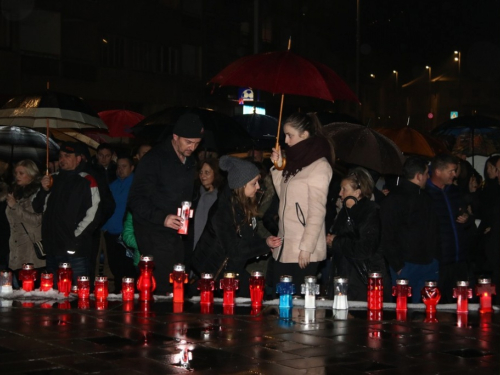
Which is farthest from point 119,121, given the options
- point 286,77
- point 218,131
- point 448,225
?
point 448,225

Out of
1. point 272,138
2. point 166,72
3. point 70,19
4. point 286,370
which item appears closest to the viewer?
point 286,370

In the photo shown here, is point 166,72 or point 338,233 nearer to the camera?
point 338,233

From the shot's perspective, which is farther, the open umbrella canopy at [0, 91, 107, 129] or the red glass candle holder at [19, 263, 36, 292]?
the open umbrella canopy at [0, 91, 107, 129]

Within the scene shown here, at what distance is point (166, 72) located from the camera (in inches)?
1791


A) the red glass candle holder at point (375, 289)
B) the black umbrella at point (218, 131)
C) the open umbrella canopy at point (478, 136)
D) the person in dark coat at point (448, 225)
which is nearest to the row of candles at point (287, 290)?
the red glass candle holder at point (375, 289)

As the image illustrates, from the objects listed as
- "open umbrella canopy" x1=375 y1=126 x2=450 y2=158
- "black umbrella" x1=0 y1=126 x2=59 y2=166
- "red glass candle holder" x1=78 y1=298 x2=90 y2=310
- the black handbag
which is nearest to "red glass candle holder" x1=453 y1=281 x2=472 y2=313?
"red glass candle holder" x1=78 y1=298 x2=90 y2=310

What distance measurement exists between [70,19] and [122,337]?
3200cm

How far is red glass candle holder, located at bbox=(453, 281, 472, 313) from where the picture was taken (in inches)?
336

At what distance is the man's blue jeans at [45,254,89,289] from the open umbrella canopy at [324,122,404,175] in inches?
138

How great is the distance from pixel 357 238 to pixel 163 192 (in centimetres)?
203

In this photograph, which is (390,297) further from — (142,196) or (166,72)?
(166,72)

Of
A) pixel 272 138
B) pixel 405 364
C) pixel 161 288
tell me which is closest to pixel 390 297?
pixel 161 288

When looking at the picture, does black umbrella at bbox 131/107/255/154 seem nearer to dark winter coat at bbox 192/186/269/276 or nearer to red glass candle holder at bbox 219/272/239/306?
dark winter coat at bbox 192/186/269/276

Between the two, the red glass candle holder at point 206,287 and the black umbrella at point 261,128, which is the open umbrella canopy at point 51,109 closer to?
the black umbrella at point 261,128
